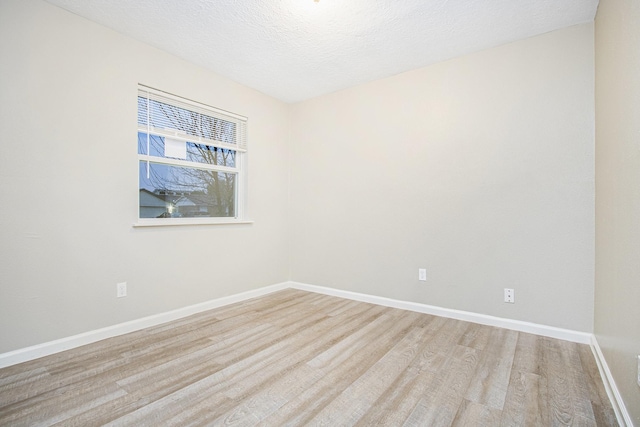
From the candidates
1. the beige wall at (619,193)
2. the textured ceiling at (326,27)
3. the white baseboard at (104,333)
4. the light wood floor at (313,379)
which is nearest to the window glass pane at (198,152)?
the textured ceiling at (326,27)

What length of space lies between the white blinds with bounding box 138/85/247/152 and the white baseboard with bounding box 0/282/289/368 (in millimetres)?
1724

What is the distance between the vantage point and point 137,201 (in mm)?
2688

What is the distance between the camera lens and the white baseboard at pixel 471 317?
95.3 inches

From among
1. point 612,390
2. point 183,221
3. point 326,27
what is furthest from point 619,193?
point 183,221

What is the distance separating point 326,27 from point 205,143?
172 centimetres

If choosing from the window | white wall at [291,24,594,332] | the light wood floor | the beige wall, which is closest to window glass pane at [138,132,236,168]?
the window

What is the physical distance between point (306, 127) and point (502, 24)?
238cm

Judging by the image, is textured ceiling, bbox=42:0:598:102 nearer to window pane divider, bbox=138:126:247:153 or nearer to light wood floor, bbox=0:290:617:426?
window pane divider, bbox=138:126:247:153

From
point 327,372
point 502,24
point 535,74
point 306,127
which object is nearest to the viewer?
point 327,372

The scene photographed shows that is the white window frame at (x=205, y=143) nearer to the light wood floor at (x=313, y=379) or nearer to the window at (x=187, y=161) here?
the window at (x=187, y=161)

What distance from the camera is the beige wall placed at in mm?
1366

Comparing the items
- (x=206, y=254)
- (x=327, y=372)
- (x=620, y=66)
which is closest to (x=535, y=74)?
(x=620, y=66)

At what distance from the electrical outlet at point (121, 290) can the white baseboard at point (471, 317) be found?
7.08ft

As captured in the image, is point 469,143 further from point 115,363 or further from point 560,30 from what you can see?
point 115,363
